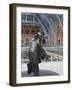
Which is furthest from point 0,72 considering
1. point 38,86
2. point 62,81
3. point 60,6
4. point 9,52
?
point 60,6

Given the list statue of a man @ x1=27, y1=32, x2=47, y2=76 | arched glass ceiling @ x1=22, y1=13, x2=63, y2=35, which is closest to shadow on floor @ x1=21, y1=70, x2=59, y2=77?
statue of a man @ x1=27, y1=32, x2=47, y2=76

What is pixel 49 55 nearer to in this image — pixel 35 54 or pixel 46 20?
pixel 35 54

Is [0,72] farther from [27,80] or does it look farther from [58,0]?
[58,0]

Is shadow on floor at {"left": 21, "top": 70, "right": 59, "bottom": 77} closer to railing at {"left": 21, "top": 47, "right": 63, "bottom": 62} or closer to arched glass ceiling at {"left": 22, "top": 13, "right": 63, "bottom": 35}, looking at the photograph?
railing at {"left": 21, "top": 47, "right": 63, "bottom": 62}

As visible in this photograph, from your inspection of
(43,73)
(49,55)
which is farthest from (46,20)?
(43,73)

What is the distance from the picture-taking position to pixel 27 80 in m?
1.82

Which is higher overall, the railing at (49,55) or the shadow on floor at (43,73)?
the railing at (49,55)

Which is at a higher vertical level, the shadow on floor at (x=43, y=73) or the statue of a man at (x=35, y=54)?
the statue of a man at (x=35, y=54)

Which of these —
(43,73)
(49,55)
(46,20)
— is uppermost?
(46,20)

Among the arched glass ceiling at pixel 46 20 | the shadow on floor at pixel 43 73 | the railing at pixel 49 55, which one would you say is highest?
the arched glass ceiling at pixel 46 20

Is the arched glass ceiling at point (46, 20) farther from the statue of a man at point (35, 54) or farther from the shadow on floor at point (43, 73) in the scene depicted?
the shadow on floor at point (43, 73)

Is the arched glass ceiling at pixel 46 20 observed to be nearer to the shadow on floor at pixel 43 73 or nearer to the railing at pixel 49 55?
the railing at pixel 49 55

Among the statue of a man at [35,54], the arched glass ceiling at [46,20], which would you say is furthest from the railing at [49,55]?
the arched glass ceiling at [46,20]

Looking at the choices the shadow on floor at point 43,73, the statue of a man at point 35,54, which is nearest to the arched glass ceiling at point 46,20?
the statue of a man at point 35,54
